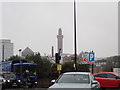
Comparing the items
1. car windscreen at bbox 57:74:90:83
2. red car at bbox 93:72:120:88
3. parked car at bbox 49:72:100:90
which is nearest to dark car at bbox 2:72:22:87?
red car at bbox 93:72:120:88

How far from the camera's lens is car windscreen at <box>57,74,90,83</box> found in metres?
11.1

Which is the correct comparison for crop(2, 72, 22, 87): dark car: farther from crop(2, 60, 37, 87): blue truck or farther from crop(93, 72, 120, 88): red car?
crop(93, 72, 120, 88): red car

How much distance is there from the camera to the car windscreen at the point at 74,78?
1111 cm

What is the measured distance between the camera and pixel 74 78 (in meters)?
11.3

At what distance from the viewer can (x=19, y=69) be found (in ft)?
86.8

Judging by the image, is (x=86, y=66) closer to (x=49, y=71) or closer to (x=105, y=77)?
(x=49, y=71)

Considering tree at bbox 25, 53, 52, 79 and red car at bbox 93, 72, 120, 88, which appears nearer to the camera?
red car at bbox 93, 72, 120, 88

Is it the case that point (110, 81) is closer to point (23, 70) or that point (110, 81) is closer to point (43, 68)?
point (23, 70)

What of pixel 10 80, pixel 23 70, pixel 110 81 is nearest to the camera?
pixel 110 81

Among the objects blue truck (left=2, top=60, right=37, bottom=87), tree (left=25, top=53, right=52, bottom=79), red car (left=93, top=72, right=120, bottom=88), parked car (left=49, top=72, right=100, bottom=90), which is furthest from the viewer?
tree (left=25, top=53, right=52, bottom=79)

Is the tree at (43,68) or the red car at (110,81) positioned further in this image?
the tree at (43,68)

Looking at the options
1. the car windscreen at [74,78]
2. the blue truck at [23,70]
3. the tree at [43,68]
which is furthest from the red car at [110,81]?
the tree at [43,68]

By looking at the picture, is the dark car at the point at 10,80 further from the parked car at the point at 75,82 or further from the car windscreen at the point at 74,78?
the parked car at the point at 75,82

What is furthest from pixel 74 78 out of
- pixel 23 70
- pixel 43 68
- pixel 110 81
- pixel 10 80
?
pixel 43 68
